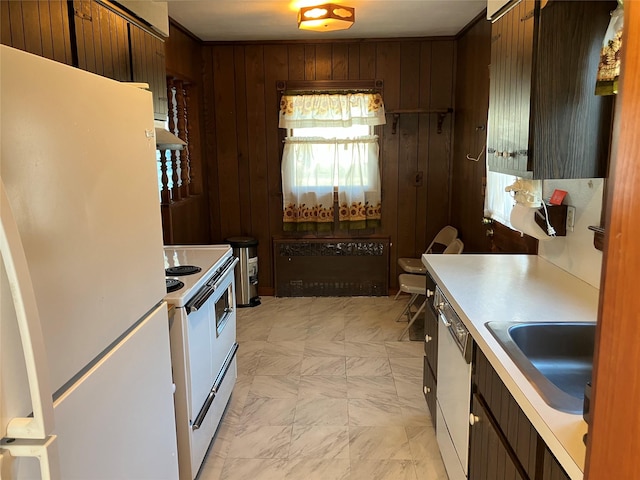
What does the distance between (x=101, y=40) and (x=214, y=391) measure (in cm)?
170

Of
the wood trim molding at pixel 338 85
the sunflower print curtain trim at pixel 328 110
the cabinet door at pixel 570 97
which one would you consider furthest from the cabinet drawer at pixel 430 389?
the wood trim molding at pixel 338 85

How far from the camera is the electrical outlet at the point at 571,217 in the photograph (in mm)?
2359

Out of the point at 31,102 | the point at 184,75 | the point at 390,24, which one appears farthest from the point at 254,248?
the point at 31,102

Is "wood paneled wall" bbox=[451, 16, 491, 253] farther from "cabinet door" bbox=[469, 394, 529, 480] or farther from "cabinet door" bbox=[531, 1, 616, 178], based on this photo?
"cabinet door" bbox=[469, 394, 529, 480]

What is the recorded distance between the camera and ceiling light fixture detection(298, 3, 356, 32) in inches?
127

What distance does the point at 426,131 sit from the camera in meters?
4.91

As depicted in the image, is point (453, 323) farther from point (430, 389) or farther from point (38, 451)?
point (38, 451)

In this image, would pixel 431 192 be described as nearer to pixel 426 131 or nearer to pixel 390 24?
pixel 426 131

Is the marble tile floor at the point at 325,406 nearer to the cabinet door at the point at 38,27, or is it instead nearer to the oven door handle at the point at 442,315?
the oven door handle at the point at 442,315

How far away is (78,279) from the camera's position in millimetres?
1058

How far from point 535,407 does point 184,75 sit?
390 centimetres

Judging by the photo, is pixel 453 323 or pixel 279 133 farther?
pixel 279 133

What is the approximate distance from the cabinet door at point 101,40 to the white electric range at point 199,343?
Answer: 965 millimetres

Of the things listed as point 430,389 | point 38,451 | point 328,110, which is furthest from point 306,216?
point 38,451
